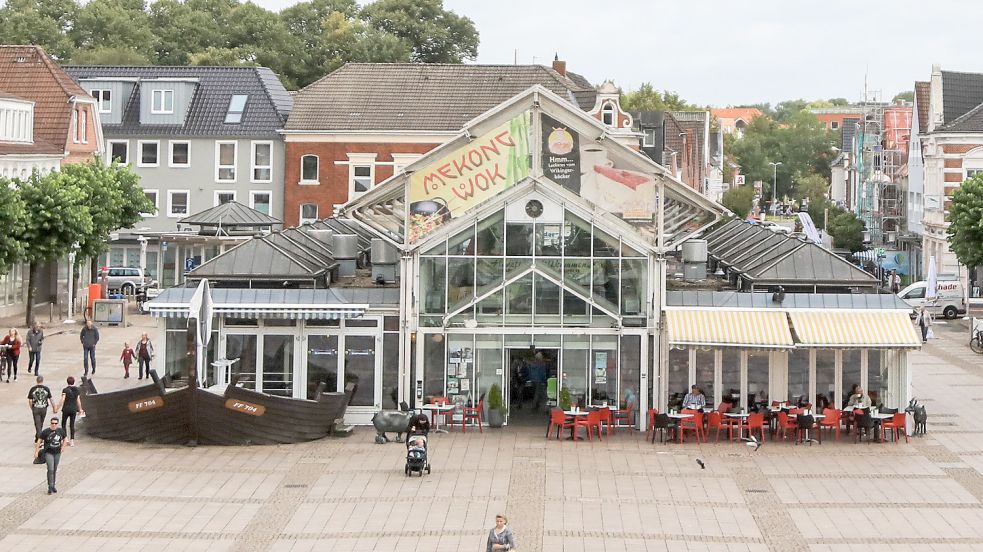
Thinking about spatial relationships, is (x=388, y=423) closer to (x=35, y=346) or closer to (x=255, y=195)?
(x=35, y=346)

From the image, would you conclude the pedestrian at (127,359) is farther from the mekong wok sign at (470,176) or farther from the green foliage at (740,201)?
the green foliage at (740,201)

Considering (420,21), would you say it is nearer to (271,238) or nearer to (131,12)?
(131,12)

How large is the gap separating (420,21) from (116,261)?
124ft

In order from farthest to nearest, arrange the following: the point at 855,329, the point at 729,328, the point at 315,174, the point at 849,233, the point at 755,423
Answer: the point at 849,233 < the point at 315,174 < the point at 855,329 < the point at 729,328 < the point at 755,423

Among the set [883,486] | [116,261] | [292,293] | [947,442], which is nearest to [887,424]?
[947,442]

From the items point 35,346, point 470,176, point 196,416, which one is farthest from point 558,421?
point 35,346

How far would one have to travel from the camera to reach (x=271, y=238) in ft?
129

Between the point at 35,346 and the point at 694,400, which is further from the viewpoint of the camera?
the point at 35,346

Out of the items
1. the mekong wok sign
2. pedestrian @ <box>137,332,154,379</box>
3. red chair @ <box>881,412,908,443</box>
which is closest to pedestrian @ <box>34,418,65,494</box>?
the mekong wok sign

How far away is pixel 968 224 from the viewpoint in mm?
61344

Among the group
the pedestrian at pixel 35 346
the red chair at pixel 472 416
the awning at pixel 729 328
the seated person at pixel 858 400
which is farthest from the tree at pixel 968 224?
the pedestrian at pixel 35 346

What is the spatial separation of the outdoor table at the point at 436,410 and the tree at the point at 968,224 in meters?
29.6

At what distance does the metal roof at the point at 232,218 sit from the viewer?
53.2 metres

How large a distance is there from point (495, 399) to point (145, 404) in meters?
6.94
